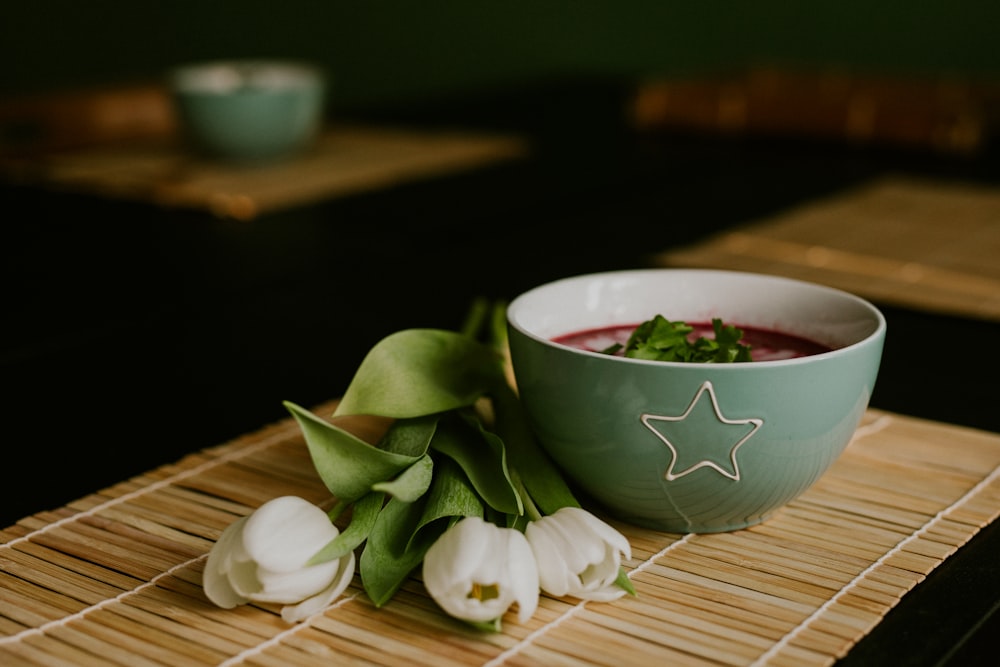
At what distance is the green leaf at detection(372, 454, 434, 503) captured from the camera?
1.77 ft

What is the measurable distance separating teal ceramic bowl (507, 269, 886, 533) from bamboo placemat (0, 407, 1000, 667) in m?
0.03

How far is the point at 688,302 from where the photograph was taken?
682mm

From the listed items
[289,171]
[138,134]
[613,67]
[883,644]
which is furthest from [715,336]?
[613,67]

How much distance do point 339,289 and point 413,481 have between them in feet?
1.91

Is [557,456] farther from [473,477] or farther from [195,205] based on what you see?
[195,205]

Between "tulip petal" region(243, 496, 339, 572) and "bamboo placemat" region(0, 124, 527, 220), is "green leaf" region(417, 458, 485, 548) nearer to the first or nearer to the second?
"tulip petal" region(243, 496, 339, 572)

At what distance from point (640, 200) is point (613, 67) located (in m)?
1.70

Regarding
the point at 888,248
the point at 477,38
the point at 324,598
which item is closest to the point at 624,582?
the point at 324,598

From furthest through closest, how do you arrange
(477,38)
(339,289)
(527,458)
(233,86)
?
(477,38)
(233,86)
(339,289)
(527,458)

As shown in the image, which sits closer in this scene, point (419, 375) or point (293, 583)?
point (293, 583)

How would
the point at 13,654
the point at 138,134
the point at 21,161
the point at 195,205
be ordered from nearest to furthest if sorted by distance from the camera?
1. the point at 13,654
2. the point at 195,205
3. the point at 21,161
4. the point at 138,134

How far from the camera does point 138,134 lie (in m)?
1.91

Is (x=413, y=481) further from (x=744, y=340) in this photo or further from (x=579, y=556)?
(x=744, y=340)

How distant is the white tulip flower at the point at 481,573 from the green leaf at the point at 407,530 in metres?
0.03
